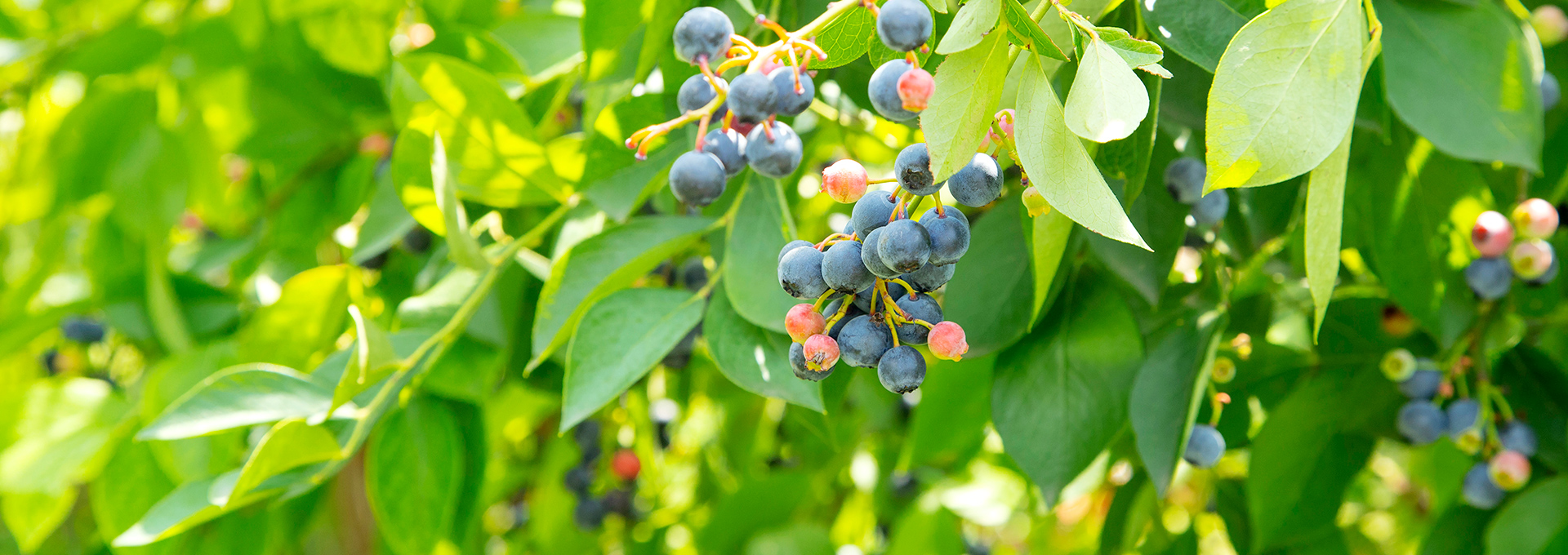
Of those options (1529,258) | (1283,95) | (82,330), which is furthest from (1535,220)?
(82,330)

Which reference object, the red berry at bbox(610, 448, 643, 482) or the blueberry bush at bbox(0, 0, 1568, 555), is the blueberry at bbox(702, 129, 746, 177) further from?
the red berry at bbox(610, 448, 643, 482)

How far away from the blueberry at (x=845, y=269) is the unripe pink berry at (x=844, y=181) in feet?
0.08

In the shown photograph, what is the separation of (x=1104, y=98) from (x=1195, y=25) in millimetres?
218

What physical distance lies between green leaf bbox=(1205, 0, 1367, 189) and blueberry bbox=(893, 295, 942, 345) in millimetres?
136

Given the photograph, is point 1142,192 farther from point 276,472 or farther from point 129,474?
point 129,474

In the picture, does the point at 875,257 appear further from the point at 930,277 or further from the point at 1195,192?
the point at 1195,192

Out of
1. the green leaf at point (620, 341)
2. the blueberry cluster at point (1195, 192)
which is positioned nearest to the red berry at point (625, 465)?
the green leaf at point (620, 341)

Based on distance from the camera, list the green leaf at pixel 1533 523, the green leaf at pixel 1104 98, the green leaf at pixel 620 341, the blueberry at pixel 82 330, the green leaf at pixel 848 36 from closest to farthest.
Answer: the green leaf at pixel 1104 98 < the green leaf at pixel 848 36 < the green leaf at pixel 620 341 < the green leaf at pixel 1533 523 < the blueberry at pixel 82 330

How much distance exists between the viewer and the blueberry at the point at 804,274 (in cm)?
Answer: 45

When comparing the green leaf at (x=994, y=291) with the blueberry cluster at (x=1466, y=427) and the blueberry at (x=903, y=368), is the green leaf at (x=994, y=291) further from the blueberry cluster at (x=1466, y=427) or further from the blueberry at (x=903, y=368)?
the blueberry cluster at (x=1466, y=427)

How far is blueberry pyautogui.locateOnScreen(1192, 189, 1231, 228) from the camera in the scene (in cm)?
70

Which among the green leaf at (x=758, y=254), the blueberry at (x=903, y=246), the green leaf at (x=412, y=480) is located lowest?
the green leaf at (x=412, y=480)

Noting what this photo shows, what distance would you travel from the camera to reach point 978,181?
42 cm

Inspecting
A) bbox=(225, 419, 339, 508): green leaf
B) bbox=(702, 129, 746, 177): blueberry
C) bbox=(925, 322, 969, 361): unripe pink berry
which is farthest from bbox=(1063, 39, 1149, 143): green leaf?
bbox=(225, 419, 339, 508): green leaf
